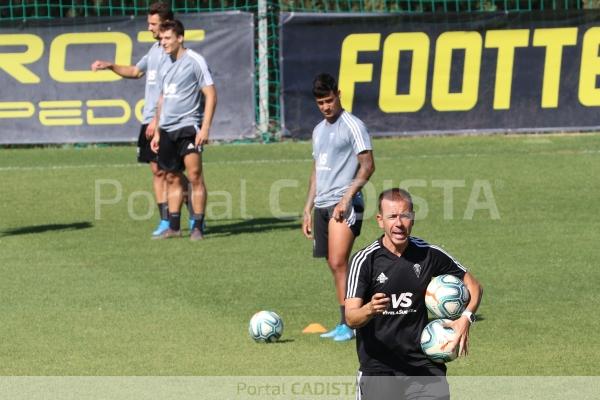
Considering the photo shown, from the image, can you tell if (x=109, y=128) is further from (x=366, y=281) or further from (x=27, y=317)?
(x=366, y=281)

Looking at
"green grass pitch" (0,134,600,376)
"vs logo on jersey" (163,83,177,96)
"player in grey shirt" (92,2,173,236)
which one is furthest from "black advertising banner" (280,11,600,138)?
"vs logo on jersey" (163,83,177,96)

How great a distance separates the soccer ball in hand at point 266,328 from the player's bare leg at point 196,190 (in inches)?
203

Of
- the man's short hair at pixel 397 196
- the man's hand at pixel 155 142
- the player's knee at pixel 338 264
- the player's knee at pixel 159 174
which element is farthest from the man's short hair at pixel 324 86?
the player's knee at pixel 159 174

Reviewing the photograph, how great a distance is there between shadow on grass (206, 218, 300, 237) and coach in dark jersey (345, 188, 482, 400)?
9100mm

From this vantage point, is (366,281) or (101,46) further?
(101,46)

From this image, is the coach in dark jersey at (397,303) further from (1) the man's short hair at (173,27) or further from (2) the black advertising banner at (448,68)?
(2) the black advertising banner at (448,68)

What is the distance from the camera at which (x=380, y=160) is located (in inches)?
870

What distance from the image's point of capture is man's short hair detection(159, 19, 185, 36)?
15.7 metres

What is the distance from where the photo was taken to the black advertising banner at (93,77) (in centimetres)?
2411

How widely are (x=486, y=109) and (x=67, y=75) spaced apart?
780 centimetres

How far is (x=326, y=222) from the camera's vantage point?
11469 mm

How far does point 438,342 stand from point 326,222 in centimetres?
401

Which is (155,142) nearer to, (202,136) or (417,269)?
(202,136)

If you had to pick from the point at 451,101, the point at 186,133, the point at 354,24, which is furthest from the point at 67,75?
the point at 186,133
